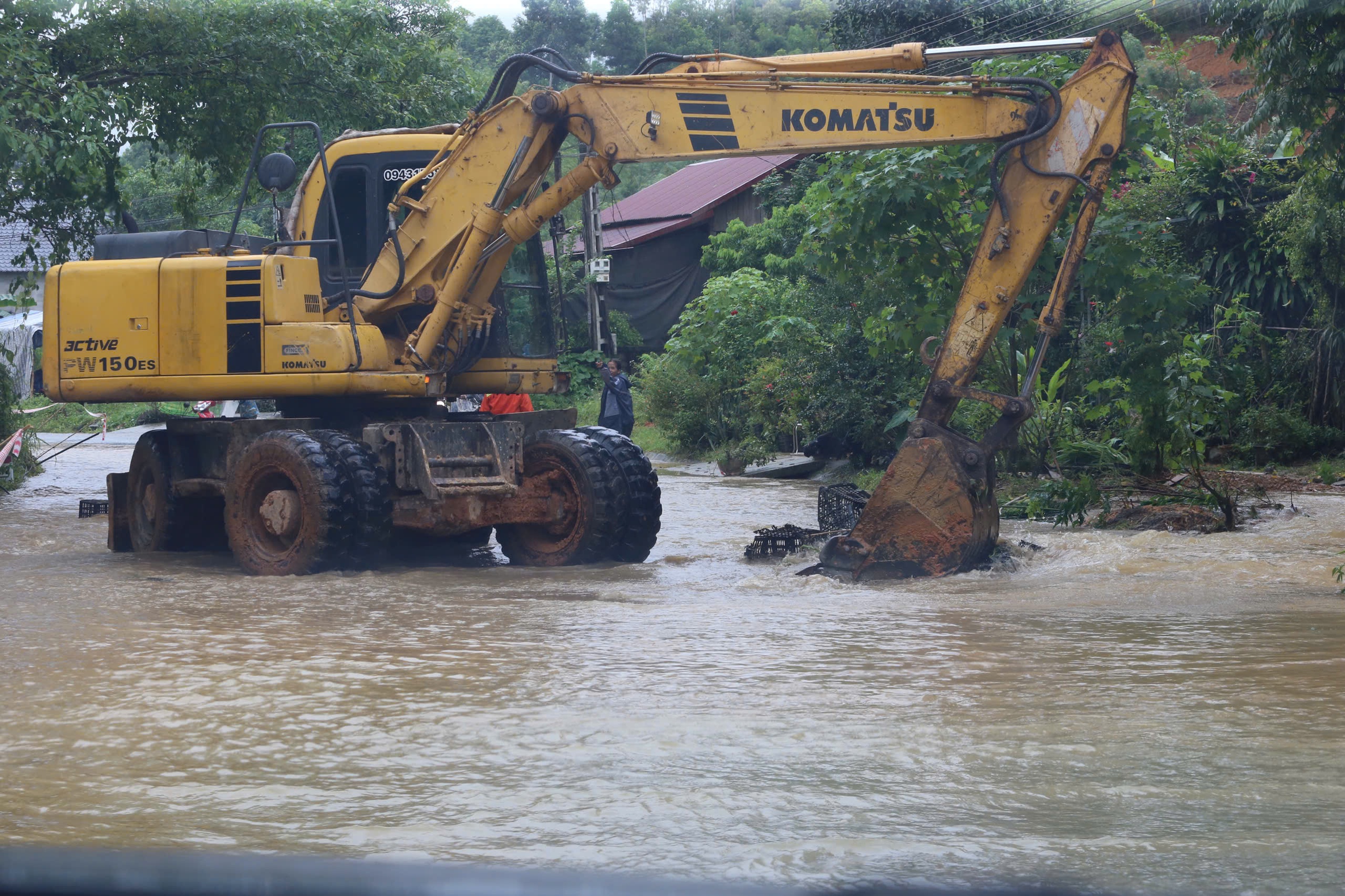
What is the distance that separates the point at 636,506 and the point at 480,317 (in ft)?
6.25

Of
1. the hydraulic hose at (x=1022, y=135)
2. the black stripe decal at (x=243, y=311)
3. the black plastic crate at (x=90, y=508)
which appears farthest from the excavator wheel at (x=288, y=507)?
the hydraulic hose at (x=1022, y=135)

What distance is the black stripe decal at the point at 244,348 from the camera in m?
10.3

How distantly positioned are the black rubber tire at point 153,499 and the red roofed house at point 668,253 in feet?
64.3

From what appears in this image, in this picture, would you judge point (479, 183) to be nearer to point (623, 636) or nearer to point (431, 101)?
point (623, 636)

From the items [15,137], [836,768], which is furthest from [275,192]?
[836,768]

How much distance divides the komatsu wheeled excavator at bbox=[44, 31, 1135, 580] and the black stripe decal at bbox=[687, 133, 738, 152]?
0.05ft

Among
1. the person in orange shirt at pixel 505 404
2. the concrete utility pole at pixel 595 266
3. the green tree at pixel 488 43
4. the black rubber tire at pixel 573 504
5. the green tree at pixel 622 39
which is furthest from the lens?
the green tree at pixel 622 39

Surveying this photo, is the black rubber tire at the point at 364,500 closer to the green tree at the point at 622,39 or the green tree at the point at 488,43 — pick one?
the green tree at the point at 488,43

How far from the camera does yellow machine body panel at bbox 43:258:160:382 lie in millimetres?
10617

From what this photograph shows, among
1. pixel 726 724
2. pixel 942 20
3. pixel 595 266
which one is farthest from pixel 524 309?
pixel 942 20

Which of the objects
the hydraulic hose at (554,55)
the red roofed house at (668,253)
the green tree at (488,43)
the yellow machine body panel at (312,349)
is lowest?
the yellow machine body panel at (312,349)

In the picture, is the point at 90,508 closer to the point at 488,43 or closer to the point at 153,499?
the point at 153,499

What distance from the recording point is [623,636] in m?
7.18

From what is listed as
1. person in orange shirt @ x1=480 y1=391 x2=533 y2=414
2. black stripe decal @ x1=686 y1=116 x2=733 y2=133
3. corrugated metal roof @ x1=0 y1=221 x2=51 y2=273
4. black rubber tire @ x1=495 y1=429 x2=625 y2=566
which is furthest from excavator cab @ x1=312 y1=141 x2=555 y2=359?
corrugated metal roof @ x1=0 y1=221 x2=51 y2=273
